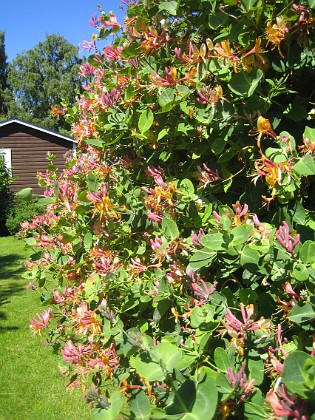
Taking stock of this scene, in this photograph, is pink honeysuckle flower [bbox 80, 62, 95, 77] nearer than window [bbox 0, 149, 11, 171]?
Yes

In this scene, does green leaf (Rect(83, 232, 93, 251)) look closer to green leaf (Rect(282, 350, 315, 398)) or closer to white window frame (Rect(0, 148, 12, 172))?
green leaf (Rect(282, 350, 315, 398))

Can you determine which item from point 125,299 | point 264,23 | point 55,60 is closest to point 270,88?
point 264,23

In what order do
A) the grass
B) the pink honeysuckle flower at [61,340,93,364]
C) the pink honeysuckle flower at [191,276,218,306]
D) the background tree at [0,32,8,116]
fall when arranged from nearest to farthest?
the pink honeysuckle flower at [191,276,218,306], the pink honeysuckle flower at [61,340,93,364], the grass, the background tree at [0,32,8,116]

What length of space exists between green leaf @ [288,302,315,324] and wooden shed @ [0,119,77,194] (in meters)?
19.0

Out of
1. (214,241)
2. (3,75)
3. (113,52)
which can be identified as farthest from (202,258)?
(3,75)

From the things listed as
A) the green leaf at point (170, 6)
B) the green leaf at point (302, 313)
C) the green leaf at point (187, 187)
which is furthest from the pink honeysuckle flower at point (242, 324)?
the green leaf at point (170, 6)

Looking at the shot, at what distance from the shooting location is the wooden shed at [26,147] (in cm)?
1972

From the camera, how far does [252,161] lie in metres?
1.45

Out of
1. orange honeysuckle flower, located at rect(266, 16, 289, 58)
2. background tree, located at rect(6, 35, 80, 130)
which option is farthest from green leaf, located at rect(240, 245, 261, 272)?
background tree, located at rect(6, 35, 80, 130)

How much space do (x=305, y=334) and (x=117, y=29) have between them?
4.25 ft

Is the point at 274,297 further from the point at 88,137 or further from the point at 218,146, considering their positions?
the point at 88,137

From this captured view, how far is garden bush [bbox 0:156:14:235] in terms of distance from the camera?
57.5 feet

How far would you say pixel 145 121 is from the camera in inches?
63.2

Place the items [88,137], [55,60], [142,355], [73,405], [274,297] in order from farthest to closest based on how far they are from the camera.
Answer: [55,60] → [73,405] → [88,137] → [274,297] → [142,355]
